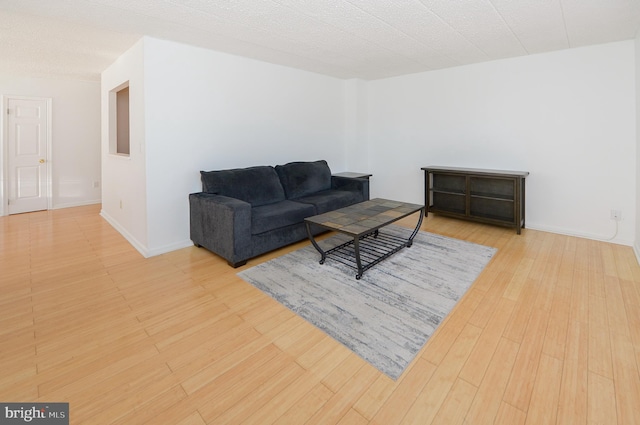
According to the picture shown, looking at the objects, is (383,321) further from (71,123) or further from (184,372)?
(71,123)

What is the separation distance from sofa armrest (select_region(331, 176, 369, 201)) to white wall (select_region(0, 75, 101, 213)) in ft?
15.5

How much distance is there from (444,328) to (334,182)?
3037 mm

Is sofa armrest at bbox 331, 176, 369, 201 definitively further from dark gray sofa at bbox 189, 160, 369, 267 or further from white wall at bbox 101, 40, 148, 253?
white wall at bbox 101, 40, 148, 253

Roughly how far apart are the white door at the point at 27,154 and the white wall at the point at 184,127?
170cm

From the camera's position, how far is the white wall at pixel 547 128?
3531mm

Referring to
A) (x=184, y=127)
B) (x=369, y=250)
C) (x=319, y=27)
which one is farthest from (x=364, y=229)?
(x=184, y=127)

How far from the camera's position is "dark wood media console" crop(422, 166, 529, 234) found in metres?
4.01

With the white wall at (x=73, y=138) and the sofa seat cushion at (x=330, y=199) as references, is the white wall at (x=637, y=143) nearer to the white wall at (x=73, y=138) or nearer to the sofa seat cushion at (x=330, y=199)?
the sofa seat cushion at (x=330, y=199)

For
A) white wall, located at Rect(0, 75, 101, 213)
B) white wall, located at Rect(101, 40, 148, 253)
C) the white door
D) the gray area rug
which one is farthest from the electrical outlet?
the white door

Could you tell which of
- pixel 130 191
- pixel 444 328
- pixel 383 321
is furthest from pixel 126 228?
pixel 444 328

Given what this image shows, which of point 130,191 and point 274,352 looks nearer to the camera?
point 274,352

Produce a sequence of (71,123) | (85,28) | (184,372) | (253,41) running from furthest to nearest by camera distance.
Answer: (71,123) → (253,41) → (85,28) → (184,372)

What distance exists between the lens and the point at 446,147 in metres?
4.87

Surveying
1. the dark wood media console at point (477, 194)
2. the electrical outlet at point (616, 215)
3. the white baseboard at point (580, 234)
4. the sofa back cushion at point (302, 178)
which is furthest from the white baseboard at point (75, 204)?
the electrical outlet at point (616, 215)
